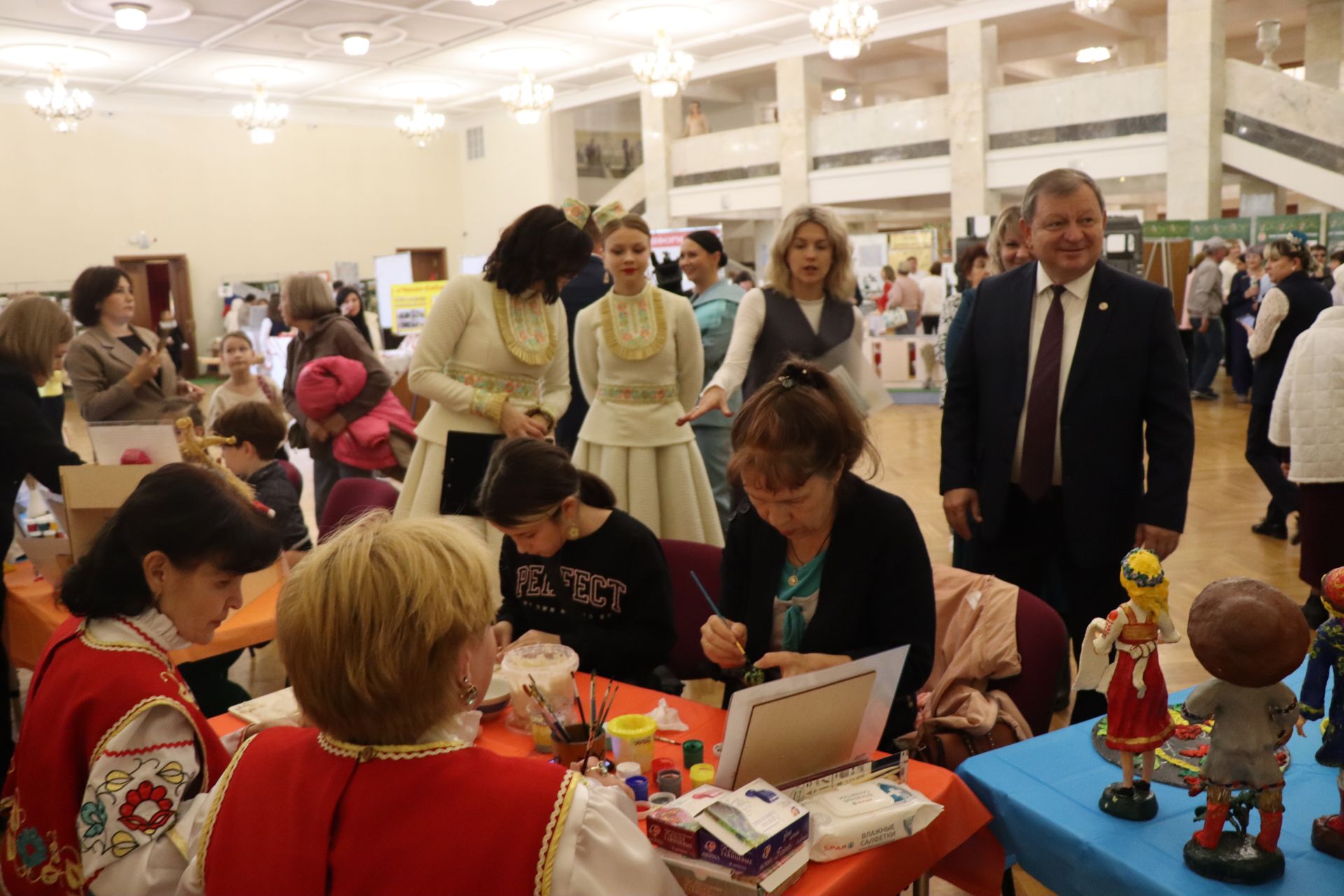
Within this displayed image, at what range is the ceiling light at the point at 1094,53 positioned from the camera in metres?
16.8

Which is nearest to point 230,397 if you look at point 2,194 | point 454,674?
point 454,674

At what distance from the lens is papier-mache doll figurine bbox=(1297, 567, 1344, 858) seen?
1.27 metres

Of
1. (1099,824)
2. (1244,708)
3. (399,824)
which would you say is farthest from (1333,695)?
(399,824)

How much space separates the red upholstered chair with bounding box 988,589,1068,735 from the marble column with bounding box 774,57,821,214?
556 inches

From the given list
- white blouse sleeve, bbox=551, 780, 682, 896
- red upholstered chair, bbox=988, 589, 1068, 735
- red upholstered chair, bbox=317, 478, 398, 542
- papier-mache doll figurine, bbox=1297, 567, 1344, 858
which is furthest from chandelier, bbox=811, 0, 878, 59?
white blouse sleeve, bbox=551, 780, 682, 896

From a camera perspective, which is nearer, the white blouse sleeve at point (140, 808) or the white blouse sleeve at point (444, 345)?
the white blouse sleeve at point (140, 808)

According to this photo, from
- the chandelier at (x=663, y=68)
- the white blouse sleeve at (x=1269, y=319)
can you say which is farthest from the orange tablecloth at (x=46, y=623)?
the chandelier at (x=663, y=68)

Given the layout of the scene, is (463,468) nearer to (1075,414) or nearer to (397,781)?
(1075,414)

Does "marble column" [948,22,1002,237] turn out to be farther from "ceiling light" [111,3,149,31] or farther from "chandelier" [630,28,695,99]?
"ceiling light" [111,3,149,31]

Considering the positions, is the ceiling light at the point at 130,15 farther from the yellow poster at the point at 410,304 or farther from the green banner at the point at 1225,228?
the green banner at the point at 1225,228

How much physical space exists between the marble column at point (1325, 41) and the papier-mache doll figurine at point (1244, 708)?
15.1 m

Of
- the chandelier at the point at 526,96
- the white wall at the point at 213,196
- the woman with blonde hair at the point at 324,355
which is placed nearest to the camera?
the woman with blonde hair at the point at 324,355

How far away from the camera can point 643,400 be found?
3.85m

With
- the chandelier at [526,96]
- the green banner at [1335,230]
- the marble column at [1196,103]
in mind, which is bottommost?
the green banner at [1335,230]
